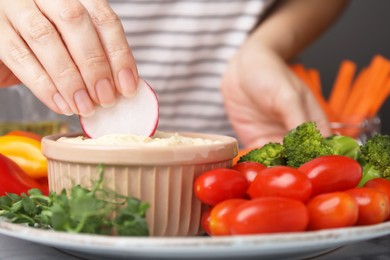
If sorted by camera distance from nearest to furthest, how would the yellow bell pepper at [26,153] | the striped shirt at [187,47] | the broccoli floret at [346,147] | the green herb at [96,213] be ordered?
1. the green herb at [96,213]
2. the broccoli floret at [346,147]
3. the yellow bell pepper at [26,153]
4. the striped shirt at [187,47]

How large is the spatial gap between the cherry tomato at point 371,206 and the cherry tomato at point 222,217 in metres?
0.18

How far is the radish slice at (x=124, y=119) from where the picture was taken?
1.24 metres

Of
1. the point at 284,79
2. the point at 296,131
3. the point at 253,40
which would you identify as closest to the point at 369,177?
the point at 296,131

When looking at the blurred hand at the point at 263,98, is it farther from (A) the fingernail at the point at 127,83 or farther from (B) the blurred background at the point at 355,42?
(B) the blurred background at the point at 355,42

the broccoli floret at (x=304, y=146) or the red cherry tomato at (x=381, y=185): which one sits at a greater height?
the broccoli floret at (x=304, y=146)

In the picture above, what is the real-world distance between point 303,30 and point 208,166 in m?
1.84

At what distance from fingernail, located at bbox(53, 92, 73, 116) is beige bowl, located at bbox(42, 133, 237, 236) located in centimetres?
12

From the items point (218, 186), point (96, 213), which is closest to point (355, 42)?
point (218, 186)

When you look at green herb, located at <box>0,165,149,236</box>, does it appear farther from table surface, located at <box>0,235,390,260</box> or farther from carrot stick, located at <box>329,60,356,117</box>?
carrot stick, located at <box>329,60,356,117</box>

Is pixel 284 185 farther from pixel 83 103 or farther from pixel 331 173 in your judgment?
pixel 83 103

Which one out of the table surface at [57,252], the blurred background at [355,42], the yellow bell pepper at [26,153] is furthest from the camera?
Result: the blurred background at [355,42]

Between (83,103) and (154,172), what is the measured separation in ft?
0.78

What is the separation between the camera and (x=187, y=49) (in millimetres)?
2662

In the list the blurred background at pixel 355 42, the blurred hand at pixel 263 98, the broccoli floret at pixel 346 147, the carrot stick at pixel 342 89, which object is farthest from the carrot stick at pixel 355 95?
the broccoli floret at pixel 346 147
